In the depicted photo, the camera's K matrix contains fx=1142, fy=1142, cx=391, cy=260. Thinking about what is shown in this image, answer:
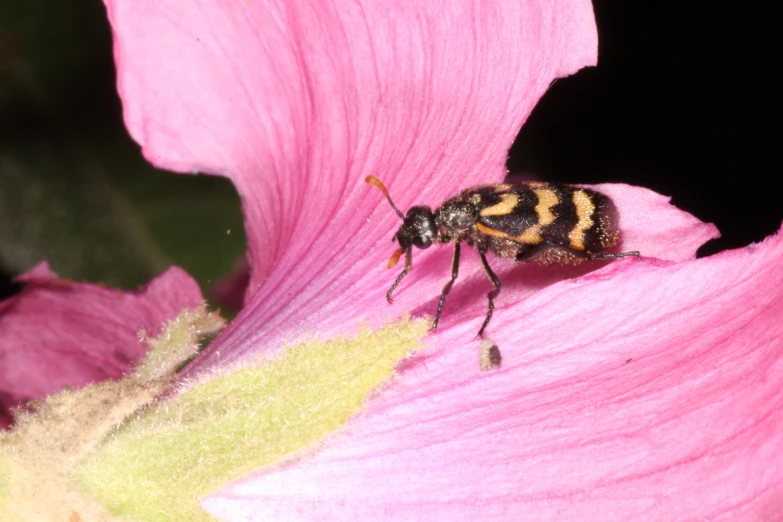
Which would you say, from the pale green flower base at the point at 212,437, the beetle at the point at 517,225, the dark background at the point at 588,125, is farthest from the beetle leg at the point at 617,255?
the dark background at the point at 588,125

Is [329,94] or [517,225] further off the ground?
[329,94]

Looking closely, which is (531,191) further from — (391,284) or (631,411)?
(631,411)

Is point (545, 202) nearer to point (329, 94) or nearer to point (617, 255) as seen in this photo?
point (617, 255)

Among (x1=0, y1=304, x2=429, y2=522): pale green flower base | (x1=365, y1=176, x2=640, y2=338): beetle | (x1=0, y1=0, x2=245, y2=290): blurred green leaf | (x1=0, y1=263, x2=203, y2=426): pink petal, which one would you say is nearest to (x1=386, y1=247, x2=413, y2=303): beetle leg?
(x1=365, y1=176, x2=640, y2=338): beetle

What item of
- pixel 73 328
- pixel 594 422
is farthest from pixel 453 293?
pixel 73 328

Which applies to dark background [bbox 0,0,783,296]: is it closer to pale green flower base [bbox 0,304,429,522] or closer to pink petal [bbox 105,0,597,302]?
pink petal [bbox 105,0,597,302]

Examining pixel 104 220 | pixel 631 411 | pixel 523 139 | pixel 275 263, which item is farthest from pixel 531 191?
pixel 104 220
